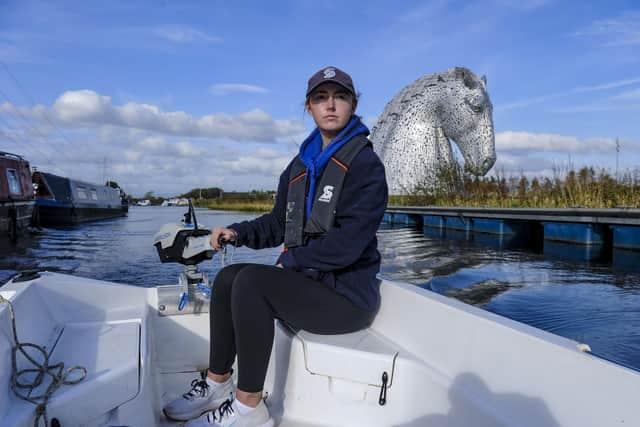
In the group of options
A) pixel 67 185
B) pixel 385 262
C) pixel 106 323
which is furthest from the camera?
pixel 67 185

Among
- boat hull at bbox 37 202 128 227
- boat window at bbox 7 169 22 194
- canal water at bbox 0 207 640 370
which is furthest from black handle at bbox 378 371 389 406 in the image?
boat hull at bbox 37 202 128 227

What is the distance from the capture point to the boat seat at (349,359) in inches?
→ 73.0

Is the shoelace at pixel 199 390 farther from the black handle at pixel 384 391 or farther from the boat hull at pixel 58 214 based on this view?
the boat hull at pixel 58 214

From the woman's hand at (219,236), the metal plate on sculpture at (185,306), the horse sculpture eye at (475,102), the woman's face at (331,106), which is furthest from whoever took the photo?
the horse sculpture eye at (475,102)

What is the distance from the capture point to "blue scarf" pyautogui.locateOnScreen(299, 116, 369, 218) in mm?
2039

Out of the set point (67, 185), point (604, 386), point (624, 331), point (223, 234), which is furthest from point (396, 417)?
point (67, 185)

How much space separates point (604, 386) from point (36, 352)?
1.81 m

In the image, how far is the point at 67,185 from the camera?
21.1 meters

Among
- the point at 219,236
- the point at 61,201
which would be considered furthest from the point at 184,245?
the point at 61,201

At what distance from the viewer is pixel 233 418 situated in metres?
1.83

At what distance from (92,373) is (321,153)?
1.19m

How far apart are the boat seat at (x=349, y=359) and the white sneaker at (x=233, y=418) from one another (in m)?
0.24

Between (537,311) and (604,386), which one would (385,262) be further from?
(604,386)

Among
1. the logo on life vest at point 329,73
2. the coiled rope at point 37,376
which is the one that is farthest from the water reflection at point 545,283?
the coiled rope at point 37,376
